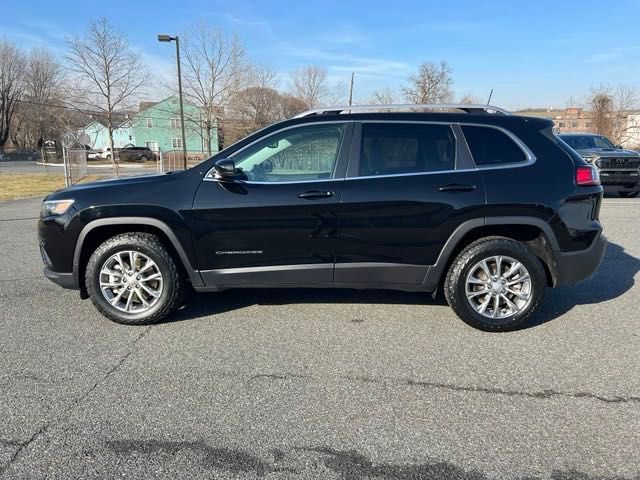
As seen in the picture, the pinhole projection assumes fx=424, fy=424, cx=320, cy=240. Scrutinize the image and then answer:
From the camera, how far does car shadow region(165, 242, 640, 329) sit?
415 centimetres

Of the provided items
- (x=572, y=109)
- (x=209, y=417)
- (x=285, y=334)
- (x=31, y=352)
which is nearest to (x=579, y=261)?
(x=285, y=334)

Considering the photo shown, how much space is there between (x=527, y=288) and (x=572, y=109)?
1605 inches

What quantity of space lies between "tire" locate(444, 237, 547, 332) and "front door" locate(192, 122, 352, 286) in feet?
3.70

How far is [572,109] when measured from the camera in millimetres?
37000

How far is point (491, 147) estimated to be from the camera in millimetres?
3674

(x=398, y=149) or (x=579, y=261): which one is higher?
(x=398, y=149)

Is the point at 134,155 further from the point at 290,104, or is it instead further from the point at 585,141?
the point at 585,141

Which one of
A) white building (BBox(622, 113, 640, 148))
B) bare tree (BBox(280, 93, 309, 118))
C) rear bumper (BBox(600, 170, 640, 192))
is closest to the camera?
rear bumper (BBox(600, 170, 640, 192))

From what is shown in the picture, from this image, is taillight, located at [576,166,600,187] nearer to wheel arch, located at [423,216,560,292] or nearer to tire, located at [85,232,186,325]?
wheel arch, located at [423,216,560,292]

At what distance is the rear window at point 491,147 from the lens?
3.65 meters

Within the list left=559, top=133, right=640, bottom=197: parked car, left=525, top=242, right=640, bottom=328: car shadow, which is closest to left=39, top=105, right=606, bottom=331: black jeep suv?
left=525, top=242, right=640, bottom=328: car shadow

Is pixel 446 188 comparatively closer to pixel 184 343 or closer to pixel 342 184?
pixel 342 184

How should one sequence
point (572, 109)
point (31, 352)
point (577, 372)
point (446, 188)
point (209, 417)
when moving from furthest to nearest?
point (572, 109)
point (446, 188)
point (31, 352)
point (577, 372)
point (209, 417)

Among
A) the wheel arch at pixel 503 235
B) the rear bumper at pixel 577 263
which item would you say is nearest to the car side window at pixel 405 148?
the wheel arch at pixel 503 235
